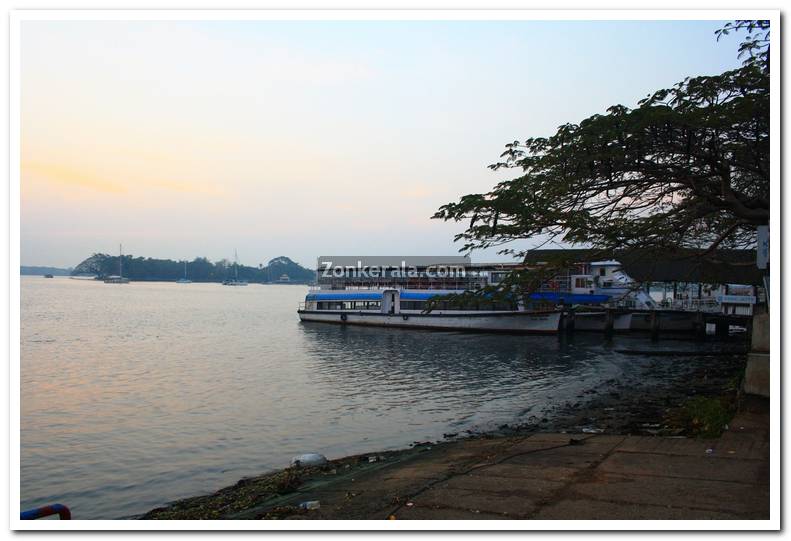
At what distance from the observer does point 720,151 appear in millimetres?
13328

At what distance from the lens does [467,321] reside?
44.1 meters

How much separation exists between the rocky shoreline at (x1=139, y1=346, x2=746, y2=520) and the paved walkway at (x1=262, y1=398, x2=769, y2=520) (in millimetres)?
780

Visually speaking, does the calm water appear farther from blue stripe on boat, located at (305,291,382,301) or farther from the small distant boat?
the small distant boat

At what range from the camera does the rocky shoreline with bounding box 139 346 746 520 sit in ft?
31.8

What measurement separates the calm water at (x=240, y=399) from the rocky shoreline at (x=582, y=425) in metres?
0.98

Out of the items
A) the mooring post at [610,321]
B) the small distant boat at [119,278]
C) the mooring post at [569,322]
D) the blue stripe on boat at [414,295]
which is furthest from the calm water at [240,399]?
the small distant boat at [119,278]

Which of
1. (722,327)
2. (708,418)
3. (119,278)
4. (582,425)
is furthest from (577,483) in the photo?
(119,278)

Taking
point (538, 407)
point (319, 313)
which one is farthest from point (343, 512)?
point (319, 313)

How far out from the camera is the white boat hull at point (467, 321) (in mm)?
42000

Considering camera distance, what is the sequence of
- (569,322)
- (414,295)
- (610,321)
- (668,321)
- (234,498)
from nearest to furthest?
(234,498)
(610,321)
(668,321)
(569,322)
(414,295)

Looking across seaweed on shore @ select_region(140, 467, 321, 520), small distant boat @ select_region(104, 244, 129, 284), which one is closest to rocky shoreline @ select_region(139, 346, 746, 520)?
seaweed on shore @ select_region(140, 467, 321, 520)

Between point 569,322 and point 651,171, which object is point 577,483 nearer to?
point 651,171

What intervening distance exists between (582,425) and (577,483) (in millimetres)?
7181

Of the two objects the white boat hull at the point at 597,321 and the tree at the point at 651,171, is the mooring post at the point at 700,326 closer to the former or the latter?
the white boat hull at the point at 597,321
